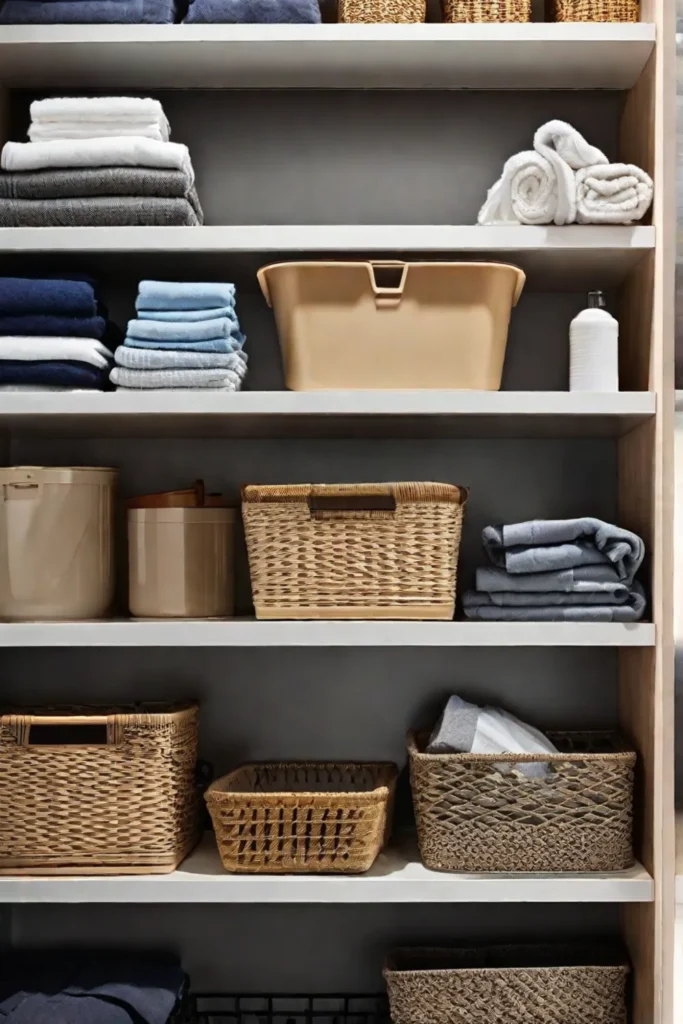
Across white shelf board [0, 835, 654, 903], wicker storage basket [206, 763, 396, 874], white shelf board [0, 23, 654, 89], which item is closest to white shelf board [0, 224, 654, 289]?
white shelf board [0, 23, 654, 89]

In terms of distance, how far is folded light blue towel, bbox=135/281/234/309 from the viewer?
1.74m

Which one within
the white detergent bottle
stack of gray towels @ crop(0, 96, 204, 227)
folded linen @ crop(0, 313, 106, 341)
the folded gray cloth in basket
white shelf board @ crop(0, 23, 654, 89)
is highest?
white shelf board @ crop(0, 23, 654, 89)

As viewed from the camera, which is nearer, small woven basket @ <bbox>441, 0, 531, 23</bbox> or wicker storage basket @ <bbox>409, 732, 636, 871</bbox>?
wicker storage basket @ <bbox>409, 732, 636, 871</bbox>

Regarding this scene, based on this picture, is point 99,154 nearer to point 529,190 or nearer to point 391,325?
point 391,325

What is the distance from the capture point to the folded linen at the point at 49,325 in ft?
5.71

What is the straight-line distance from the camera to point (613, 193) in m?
1.70

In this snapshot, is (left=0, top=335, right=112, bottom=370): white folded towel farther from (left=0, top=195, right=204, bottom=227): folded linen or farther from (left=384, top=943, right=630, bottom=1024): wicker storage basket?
(left=384, top=943, right=630, bottom=1024): wicker storage basket

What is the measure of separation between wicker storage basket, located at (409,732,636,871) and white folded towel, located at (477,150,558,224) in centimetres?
87

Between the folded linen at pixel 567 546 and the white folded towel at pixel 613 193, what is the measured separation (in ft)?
1.62

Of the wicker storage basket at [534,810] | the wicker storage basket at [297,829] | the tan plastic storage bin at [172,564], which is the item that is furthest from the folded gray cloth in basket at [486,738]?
the tan plastic storage bin at [172,564]

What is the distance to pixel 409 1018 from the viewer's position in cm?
176

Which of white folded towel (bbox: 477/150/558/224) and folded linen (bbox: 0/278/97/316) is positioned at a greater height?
white folded towel (bbox: 477/150/558/224)

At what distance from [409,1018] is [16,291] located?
1.38 meters

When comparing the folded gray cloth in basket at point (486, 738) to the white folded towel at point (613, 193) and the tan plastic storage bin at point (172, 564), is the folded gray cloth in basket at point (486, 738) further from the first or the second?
the white folded towel at point (613, 193)
